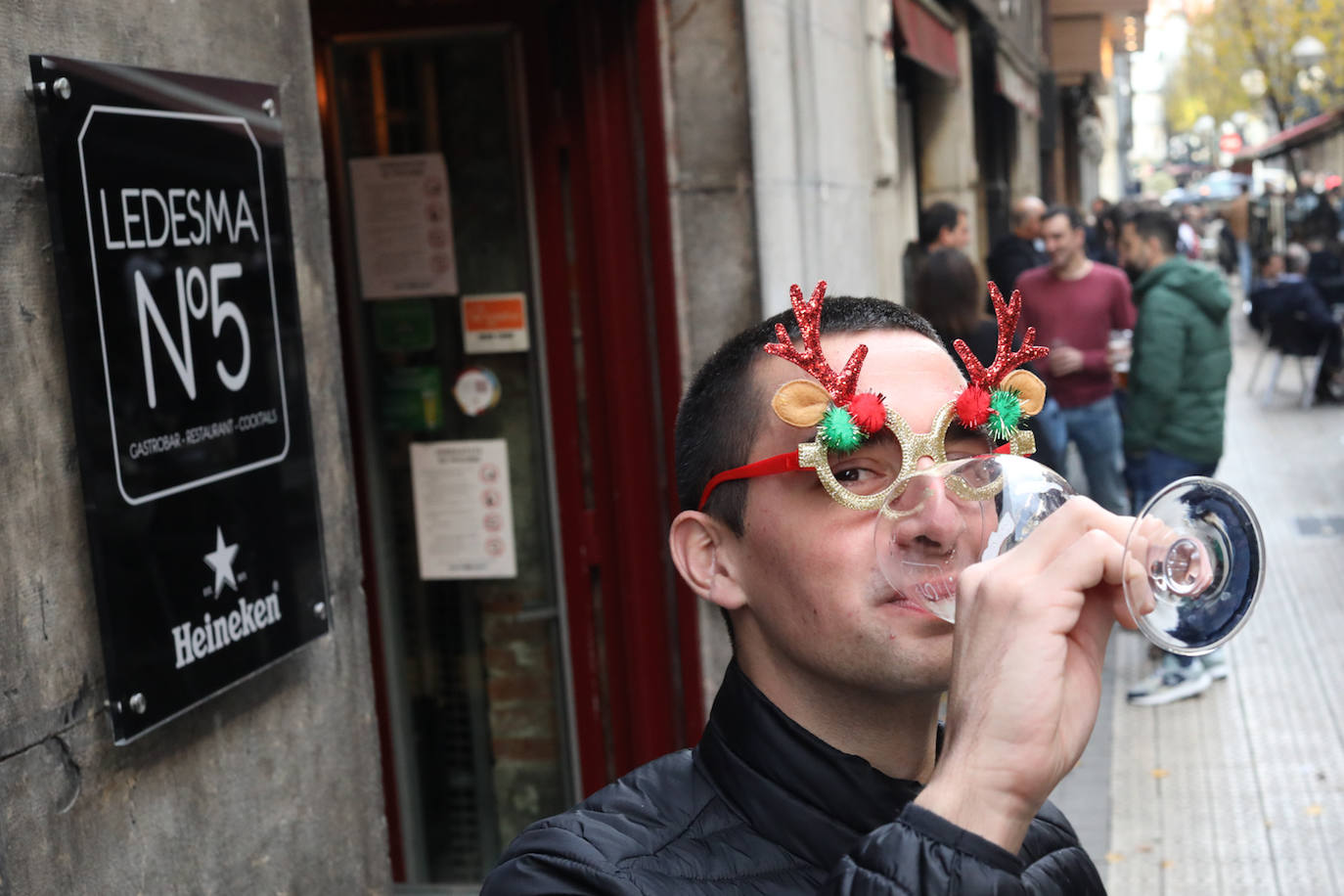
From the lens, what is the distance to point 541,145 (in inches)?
206

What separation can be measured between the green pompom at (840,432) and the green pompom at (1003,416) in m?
0.16

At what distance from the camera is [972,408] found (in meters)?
1.82

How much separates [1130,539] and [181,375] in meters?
1.74

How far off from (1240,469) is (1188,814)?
23.6ft

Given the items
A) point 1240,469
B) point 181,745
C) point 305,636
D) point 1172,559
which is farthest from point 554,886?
point 1240,469

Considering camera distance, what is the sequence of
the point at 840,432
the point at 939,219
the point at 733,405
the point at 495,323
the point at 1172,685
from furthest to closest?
the point at 939,219
the point at 1172,685
the point at 495,323
the point at 733,405
the point at 840,432

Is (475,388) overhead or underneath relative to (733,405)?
underneath

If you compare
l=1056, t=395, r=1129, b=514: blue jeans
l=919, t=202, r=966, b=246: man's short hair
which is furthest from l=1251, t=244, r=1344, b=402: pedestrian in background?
l=919, t=202, r=966, b=246: man's short hair

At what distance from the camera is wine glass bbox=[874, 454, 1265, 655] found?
4.86 ft

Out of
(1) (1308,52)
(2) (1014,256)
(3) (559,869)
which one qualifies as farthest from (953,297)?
(1) (1308,52)

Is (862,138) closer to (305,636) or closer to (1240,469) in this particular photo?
(305,636)

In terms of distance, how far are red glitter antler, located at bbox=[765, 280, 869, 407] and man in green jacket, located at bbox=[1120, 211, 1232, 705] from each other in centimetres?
→ 572

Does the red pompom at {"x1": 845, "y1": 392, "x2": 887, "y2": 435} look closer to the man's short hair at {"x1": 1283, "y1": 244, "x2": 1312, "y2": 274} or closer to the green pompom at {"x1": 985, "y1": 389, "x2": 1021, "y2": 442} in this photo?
the green pompom at {"x1": 985, "y1": 389, "x2": 1021, "y2": 442}

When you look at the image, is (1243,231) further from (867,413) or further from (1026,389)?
(867,413)
